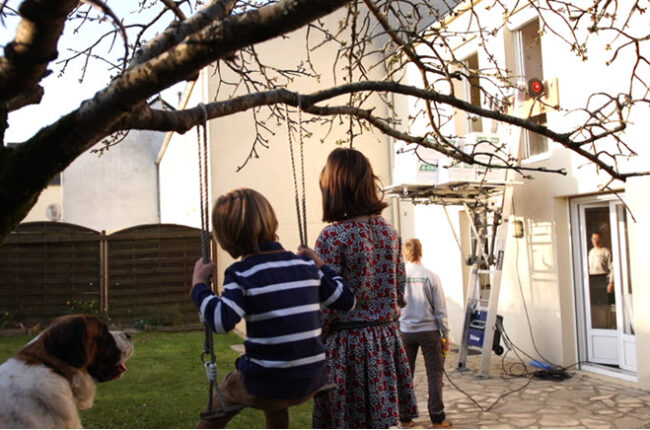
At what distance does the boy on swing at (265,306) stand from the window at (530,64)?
8.18 meters

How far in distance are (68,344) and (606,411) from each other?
612 centimetres

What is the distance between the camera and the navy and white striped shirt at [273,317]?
2.47m

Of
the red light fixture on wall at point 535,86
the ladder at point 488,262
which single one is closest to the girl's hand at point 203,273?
the ladder at point 488,262

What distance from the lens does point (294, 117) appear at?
13.6 meters

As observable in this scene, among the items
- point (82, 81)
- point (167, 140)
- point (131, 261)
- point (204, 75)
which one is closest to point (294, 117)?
point (204, 75)

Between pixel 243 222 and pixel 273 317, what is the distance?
0.40 m

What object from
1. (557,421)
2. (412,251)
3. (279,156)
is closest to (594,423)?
(557,421)

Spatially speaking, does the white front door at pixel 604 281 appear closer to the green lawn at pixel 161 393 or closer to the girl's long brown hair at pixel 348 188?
the green lawn at pixel 161 393

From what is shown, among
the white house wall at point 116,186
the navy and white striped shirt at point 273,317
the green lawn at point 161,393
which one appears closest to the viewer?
the navy and white striped shirt at point 273,317

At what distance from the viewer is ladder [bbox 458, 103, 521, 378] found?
9094 mm

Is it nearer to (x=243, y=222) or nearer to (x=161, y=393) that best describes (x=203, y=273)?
(x=243, y=222)

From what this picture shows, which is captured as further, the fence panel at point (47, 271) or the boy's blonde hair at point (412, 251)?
the fence panel at point (47, 271)

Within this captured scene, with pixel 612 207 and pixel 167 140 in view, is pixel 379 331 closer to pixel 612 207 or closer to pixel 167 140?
pixel 612 207

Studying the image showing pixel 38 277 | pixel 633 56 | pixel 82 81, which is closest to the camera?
pixel 82 81
